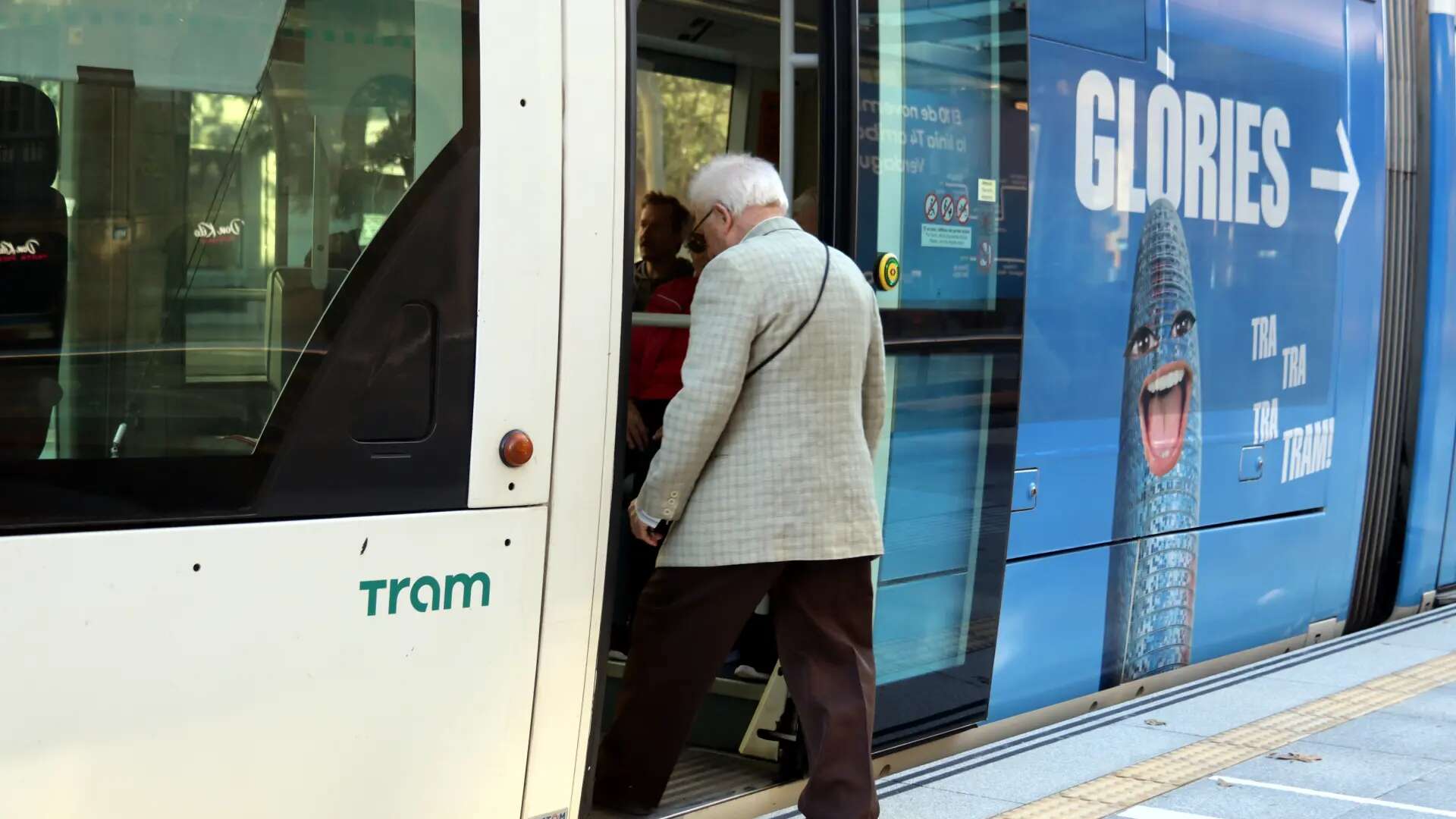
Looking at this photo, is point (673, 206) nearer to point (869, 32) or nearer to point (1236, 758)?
point (869, 32)

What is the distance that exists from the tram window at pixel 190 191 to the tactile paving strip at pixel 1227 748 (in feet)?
7.42

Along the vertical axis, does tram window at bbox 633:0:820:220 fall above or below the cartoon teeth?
above

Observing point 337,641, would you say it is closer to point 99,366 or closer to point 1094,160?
point 99,366

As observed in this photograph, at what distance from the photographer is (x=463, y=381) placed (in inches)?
121

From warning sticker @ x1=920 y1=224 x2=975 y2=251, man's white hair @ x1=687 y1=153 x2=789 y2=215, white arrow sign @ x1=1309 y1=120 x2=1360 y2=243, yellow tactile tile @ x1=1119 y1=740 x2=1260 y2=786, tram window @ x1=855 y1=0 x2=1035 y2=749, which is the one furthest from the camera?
white arrow sign @ x1=1309 y1=120 x2=1360 y2=243

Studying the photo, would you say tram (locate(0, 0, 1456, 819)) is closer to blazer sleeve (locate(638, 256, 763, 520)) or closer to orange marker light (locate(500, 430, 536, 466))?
orange marker light (locate(500, 430, 536, 466))

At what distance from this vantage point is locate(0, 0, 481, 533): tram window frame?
270cm

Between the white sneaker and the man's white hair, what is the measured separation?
1.60m

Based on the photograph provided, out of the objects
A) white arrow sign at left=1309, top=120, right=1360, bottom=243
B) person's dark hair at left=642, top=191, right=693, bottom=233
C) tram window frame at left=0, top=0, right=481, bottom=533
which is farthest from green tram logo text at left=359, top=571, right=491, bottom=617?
white arrow sign at left=1309, top=120, right=1360, bottom=243

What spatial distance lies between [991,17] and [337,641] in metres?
2.64

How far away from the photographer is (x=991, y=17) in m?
4.52

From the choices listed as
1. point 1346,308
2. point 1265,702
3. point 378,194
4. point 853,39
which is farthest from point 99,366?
point 1346,308

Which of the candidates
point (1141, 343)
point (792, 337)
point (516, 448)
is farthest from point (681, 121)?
point (516, 448)

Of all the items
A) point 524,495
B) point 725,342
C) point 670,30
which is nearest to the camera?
point 524,495
